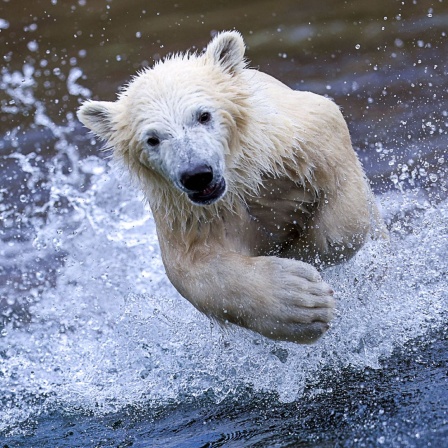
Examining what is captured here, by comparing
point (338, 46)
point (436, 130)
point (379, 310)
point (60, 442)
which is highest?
point (338, 46)

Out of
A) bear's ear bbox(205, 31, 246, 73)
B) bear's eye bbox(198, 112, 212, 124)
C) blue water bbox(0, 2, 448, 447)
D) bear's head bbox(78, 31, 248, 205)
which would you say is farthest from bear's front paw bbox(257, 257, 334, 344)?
bear's ear bbox(205, 31, 246, 73)

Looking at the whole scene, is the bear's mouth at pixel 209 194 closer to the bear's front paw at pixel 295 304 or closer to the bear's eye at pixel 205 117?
the bear's eye at pixel 205 117

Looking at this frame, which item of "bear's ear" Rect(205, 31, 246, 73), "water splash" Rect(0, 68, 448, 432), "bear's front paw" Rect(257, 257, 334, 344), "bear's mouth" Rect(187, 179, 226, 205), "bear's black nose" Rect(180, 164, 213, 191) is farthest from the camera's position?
"water splash" Rect(0, 68, 448, 432)

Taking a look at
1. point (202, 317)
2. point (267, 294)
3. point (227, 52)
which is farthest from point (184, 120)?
point (202, 317)

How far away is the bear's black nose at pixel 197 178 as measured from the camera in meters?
3.48

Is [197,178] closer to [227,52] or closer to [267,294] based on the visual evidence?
[267,294]

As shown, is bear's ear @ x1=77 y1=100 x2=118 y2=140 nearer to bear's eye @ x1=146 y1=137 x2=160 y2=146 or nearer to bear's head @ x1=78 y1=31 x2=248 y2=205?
bear's head @ x1=78 y1=31 x2=248 y2=205

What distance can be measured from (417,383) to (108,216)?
3644mm

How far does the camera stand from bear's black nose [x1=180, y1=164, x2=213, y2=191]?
3.48 m

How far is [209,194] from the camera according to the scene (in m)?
3.62

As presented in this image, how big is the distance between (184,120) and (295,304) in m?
0.85

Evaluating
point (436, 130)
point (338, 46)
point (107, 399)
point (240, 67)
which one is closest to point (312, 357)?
point (107, 399)

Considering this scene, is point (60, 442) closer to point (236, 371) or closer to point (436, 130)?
point (236, 371)

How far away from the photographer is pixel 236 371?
432 centimetres
